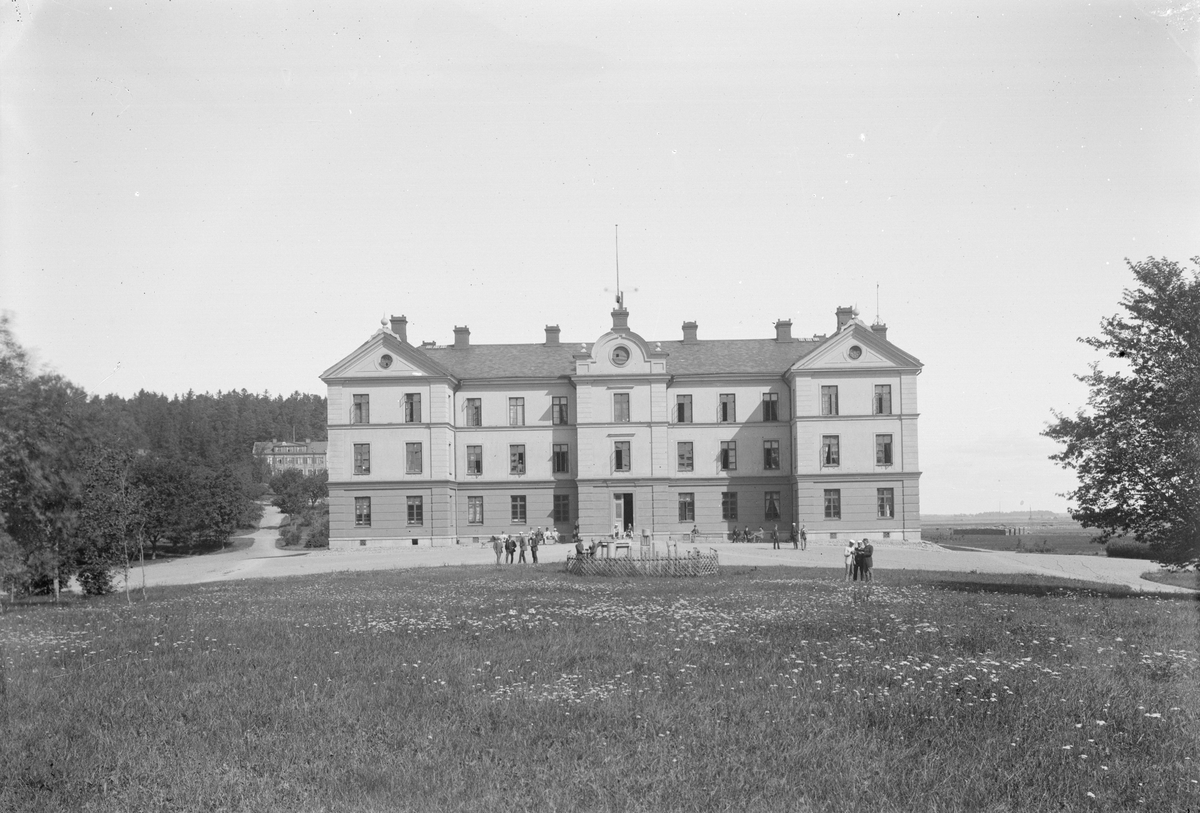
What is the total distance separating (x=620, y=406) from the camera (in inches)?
2228

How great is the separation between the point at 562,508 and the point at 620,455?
5320 mm

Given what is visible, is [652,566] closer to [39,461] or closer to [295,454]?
[39,461]

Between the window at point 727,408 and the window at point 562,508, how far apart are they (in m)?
11.1

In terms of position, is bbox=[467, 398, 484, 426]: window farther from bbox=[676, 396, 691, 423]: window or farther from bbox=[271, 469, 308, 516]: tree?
bbox=[271, 469, 308, 516]: tree

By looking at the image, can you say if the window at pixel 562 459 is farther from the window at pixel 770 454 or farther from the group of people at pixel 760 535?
the window at pixel 770 454

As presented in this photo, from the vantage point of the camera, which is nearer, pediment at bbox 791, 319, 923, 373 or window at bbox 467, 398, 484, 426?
pediment at bbox 791, 319, 923, 373

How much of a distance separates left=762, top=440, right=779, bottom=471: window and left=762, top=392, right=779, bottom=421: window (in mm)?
1546

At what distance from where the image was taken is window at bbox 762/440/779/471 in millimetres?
57375

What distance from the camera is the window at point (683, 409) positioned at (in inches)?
2269

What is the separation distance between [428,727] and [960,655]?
25.8 feet

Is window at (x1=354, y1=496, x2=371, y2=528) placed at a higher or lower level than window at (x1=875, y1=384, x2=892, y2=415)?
lower

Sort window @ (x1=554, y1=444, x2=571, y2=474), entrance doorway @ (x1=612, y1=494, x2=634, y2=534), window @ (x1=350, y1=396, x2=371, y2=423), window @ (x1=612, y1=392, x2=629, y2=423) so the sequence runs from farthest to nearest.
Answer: window @ (x1=554, y1=444, x2=571, y2=474) < window @ (x1=612, y1=392, x2=629, y2=423) < entrance doorway @ (x1=612, y1=494, x2=634, y2=534) < window @ (x1=350, y1=396, x2=371, y2=423)

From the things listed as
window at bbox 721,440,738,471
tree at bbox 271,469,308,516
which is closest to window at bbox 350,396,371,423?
window at bbox 721,440,738,471

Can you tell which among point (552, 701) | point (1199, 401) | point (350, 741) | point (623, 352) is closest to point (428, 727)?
point (350, 741)
